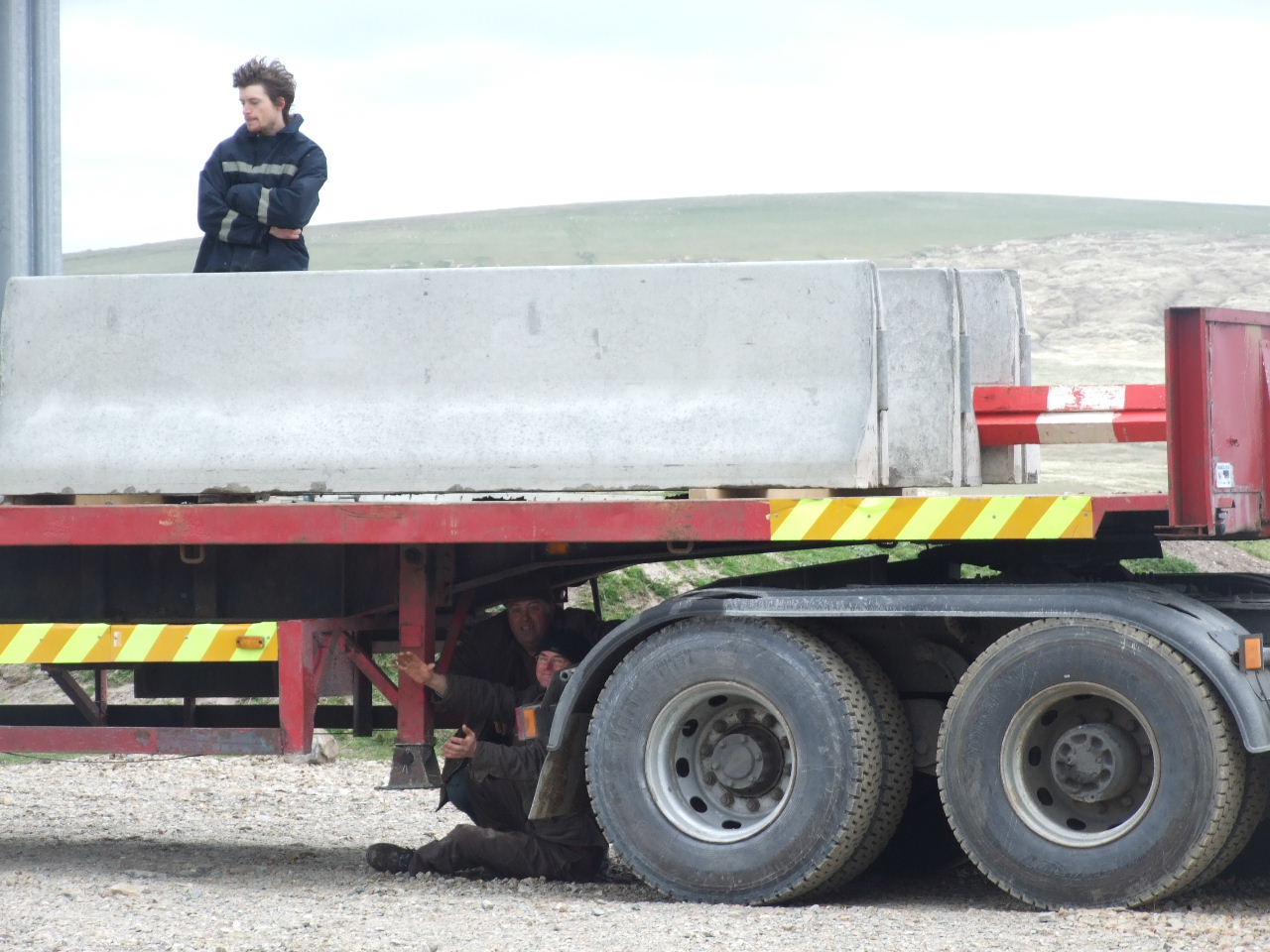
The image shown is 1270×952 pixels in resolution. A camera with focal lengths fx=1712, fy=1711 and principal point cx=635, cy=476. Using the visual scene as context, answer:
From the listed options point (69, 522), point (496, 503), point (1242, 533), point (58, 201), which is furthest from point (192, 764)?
point (1242, 533)

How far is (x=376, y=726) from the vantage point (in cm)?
722

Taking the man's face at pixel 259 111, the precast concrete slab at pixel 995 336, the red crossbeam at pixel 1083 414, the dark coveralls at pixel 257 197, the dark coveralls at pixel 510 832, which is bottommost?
the dark coveralls at pixel 510 832

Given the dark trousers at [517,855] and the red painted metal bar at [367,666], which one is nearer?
the dark trousers at [517,855]

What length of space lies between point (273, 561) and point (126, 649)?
0.65 meters

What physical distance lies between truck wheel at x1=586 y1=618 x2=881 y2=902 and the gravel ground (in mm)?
174

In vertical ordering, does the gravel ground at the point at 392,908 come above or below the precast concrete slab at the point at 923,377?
below

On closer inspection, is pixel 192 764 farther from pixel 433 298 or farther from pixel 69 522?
pixel 433 298

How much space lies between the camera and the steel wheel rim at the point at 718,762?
239 inches

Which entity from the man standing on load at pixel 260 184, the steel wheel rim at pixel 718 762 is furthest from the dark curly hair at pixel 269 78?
the steel wheel rim at pixel 718 762

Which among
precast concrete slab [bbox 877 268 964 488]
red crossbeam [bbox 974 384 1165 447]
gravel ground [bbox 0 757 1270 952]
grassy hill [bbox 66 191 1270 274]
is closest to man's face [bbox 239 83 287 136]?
precast concrete slab [bbox 877 268 964 488]

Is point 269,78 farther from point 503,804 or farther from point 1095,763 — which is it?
point 1095,763

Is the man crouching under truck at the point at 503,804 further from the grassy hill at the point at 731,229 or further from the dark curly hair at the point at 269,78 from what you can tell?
the grassy hill at the point at 731,229

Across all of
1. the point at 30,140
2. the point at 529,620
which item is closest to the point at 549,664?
the point at 529,620

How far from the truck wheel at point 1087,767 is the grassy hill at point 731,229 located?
48453 millimetres
